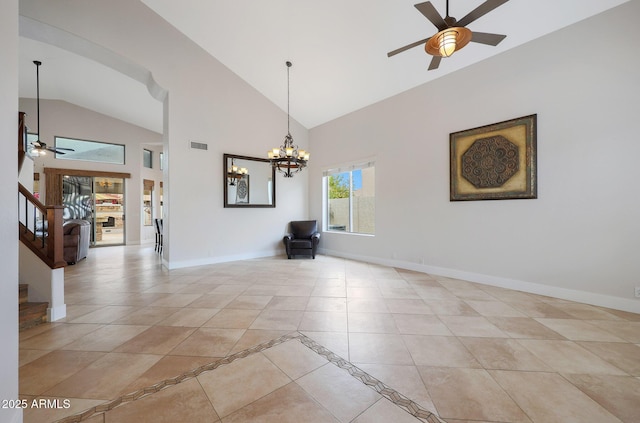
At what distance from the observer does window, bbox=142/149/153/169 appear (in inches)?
355

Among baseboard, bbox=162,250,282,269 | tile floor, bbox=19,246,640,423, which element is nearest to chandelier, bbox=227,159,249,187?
baseboard, bbox=162,250,282,269

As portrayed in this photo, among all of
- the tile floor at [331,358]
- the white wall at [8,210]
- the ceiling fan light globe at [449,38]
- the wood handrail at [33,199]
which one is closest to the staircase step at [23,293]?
the tile floor at [331,358]

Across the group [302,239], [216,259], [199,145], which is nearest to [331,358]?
[216,259]

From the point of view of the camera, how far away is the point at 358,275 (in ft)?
14.4

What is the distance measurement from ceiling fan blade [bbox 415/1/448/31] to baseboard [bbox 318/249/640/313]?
3.60 meters

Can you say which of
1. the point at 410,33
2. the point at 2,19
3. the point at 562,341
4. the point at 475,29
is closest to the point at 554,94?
the point at 475,29

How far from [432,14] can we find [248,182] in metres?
4.90

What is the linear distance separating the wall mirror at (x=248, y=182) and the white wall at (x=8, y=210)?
169 inches

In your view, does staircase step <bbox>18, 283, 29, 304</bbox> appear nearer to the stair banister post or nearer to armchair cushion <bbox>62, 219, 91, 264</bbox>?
the stair banister post

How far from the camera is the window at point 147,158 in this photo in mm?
9008

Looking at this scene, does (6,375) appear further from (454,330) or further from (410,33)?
(410,33)

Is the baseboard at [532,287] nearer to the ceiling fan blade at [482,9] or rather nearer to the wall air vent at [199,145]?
the ceiling fan blade at [482,9]

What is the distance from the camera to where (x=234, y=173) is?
5.68 metres

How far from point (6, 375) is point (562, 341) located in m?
3.94
